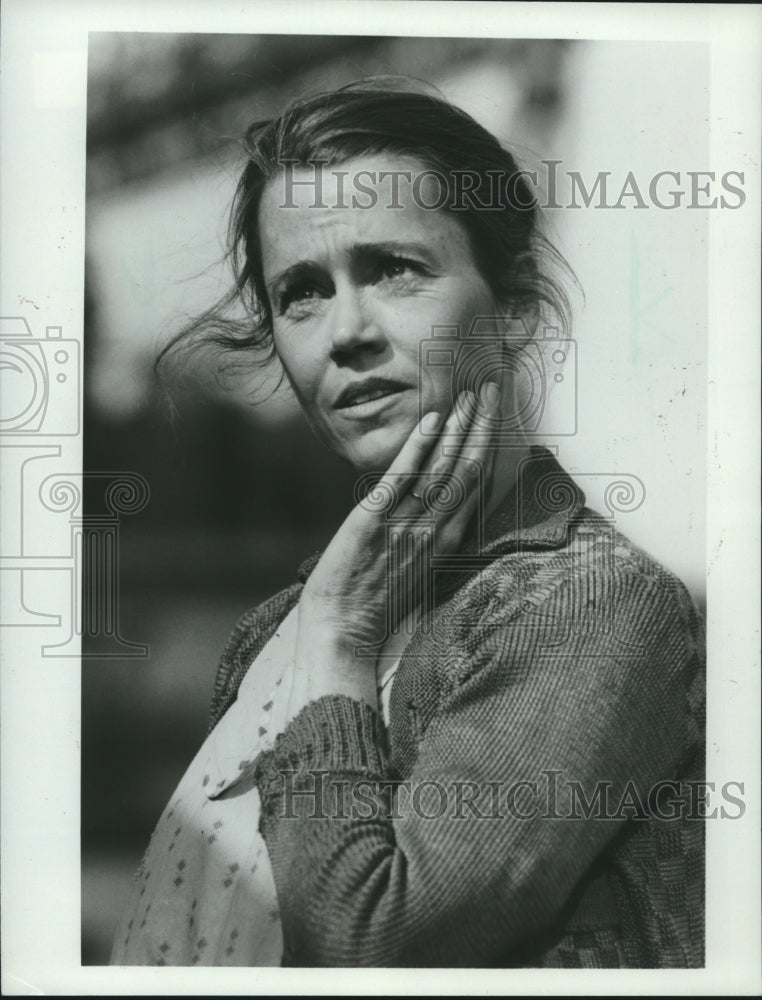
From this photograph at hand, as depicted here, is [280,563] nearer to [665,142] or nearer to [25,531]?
[25,531]

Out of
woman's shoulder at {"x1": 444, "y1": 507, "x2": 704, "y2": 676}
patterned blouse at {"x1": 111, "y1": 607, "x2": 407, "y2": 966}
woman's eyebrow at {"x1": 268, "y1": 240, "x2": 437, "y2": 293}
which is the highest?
woman's eyebrow at {"x1": 268, "y1": 240, "x2": 437, "y2": 293}

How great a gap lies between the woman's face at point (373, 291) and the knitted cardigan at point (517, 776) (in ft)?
0.94

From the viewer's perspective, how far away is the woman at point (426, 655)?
2.13 m

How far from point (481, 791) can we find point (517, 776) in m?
0.07

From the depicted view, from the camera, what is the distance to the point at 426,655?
2205 mm

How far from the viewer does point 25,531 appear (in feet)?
7.64

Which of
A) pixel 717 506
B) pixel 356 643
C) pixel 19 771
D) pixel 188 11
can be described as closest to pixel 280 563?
pixel 356 643

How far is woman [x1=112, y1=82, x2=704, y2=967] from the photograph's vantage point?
2.13 m

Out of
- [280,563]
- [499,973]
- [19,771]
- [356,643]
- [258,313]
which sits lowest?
[499,973]

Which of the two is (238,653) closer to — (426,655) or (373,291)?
(426,655)

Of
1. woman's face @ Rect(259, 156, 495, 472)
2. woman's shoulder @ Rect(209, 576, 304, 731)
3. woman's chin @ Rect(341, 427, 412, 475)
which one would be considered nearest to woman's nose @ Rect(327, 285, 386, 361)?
woman's face @ Rect(259, 156, 495, 472)

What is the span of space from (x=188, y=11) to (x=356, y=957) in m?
1.85

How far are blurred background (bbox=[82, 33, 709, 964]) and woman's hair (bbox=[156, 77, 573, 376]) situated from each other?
0.03 metres

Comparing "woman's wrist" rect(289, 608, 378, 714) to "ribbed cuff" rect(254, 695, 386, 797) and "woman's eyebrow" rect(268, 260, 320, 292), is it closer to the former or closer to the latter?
"ribbed cuff" rect(254, 695, 386, 797)
